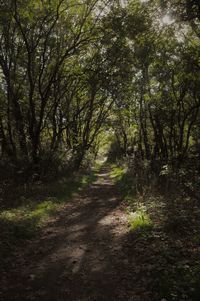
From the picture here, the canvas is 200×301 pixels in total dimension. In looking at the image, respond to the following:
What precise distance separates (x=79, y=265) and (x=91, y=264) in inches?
10.1

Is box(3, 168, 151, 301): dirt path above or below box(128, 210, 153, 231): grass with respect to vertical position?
below

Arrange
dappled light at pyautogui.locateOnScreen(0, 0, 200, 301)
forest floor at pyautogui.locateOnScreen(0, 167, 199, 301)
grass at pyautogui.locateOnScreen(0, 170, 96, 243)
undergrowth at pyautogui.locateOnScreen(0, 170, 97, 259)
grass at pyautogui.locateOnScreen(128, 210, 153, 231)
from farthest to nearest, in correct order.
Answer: grass at pyautogui.locateOnScreen(128, 210, 153, 231) → grass at pyautogui.locateOnScreen(0, 170, 96, 243) → undergrowth at pyautogui.locateOnScreen(0, 170, 97, 259) → dappled light at pyautogui.locateOnScreen(0, 0, 200, 301) → forest floor at pyautogui.locateOnScreen(0, 167, 199, 301)

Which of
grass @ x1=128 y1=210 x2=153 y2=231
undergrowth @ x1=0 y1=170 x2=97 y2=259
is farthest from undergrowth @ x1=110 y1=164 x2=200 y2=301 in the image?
undergrowth @ x1=0 y1=170 x2=97 y2=259

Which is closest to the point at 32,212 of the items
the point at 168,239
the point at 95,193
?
the point at 168,239

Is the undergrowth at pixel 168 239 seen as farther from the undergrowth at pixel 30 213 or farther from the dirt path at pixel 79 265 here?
the undergrowth at pixel 30 213

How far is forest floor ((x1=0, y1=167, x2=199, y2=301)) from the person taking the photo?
18.6 feet

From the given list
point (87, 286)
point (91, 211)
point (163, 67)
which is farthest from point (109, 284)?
point (163, 67)

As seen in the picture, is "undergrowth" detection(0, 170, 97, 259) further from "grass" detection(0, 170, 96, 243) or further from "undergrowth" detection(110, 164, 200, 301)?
"undergrowth" detection(110, 164, 200, 301)

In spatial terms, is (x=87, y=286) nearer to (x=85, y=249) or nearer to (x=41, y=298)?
(x=41, y=298)

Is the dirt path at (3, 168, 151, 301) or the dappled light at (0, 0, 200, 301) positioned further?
the dappled light at (0, 0, 200, 301)

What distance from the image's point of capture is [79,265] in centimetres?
697

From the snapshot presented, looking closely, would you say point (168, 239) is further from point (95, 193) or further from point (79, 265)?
A: point (95, 193)

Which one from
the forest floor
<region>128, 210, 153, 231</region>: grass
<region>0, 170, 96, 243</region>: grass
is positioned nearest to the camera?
the forest floor

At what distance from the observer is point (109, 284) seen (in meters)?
5.98
